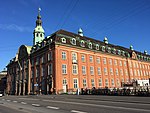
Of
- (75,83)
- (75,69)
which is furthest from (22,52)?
(75,83)

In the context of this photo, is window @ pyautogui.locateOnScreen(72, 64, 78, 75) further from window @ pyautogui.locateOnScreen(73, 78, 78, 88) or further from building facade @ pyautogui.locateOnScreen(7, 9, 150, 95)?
window @ pyautogui.locateOnScreen(73, 78, 78, 88)

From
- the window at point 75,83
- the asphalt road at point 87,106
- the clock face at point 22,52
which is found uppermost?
the clock face at point 22,52

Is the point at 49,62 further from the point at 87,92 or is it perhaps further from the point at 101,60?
the point at 101,60

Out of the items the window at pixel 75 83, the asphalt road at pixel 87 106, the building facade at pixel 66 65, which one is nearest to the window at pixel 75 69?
the building facade at pixel 66 65

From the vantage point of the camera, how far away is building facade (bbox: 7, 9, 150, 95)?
137 feet

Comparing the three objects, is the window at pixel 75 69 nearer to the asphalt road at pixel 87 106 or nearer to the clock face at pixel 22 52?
the clock face at pixel 22 52

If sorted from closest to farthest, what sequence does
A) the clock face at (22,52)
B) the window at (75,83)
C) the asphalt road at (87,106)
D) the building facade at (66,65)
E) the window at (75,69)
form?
1. the asphalt road at (87,106)
2. the building facade at (66,65)
3. the window at (75,83)
4. the window at (75,69)
5. the clock face at (22,52)

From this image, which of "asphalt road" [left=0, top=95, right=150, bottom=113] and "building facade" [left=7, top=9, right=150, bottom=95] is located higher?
"building facade" [left=7, top=9, right=150, bottom=95]

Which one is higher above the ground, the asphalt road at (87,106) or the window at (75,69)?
the window at (75,69)

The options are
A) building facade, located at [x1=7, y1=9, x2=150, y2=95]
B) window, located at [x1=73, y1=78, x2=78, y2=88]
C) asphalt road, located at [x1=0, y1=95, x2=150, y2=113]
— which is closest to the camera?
asphalt road, located at [x1=0, y1=95, x2=150, y2=113]

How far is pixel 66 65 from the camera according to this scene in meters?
42.8

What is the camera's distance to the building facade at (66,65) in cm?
4166

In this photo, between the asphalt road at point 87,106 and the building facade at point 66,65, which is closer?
the asphalt road at point 87,106

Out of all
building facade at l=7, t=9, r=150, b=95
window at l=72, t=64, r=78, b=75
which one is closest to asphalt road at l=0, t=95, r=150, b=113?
building facade at l=7, t=9, r=150, b=95
